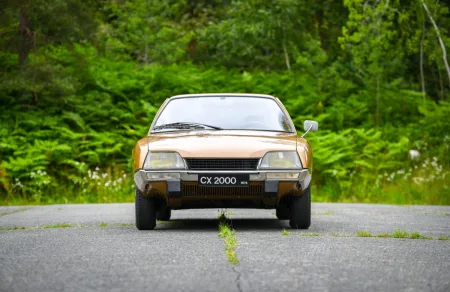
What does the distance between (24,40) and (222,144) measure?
13.3 metres

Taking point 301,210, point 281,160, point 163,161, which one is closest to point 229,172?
point 281,160

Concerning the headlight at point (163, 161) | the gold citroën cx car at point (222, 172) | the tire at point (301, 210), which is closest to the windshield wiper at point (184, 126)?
the gold citroën cx car at point (222, 172)

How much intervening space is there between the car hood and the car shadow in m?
1.02

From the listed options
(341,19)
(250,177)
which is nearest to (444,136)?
(341,19)

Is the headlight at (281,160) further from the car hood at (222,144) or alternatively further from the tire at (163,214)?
the tire at (163,214)

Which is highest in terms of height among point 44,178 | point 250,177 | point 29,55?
point 29,55

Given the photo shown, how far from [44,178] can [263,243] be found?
1185cm

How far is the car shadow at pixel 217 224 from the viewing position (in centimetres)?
956

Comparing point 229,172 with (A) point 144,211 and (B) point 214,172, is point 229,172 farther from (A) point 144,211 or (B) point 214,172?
(A) point 144,211

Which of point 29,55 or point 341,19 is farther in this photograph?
point 341,19

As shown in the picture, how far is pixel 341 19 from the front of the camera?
92.7 feet

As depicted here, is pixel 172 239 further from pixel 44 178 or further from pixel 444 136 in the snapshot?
pixel 444 136

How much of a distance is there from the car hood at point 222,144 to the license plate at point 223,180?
21 cm

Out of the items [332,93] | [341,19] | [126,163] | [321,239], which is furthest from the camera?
[341,19]
